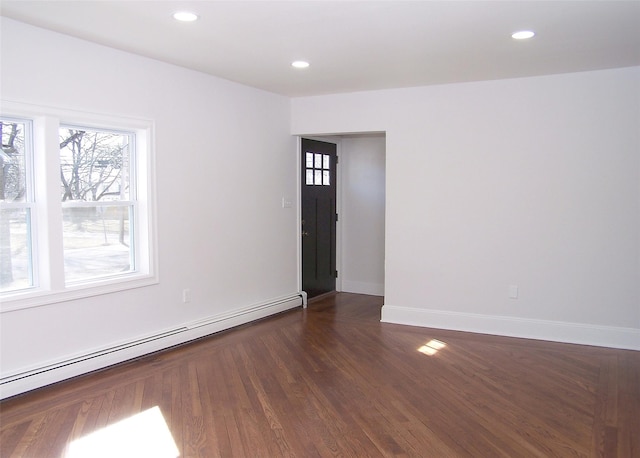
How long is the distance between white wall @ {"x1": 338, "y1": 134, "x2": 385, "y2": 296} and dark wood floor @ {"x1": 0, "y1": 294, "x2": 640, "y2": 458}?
7.01ft

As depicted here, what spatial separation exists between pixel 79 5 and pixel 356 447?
9.92ft

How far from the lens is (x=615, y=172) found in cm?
453

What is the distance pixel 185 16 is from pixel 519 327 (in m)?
4.02

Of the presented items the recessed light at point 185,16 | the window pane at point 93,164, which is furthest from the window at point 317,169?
the recessed light at point 185,16

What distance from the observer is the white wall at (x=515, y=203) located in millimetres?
4539

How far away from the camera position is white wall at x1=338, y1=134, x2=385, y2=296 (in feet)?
22.4

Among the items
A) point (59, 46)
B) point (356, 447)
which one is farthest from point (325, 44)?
point (356, 447)

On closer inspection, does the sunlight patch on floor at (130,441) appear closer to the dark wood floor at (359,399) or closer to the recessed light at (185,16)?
the dark wood floor at (359,399)

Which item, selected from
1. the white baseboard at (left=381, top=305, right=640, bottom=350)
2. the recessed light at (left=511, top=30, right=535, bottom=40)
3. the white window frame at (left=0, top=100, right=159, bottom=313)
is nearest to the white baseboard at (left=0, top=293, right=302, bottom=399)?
the white window frame at (left=0, top=100, right=159, bottom=313)

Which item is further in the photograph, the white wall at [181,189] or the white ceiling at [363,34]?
the white wall at [181,189]

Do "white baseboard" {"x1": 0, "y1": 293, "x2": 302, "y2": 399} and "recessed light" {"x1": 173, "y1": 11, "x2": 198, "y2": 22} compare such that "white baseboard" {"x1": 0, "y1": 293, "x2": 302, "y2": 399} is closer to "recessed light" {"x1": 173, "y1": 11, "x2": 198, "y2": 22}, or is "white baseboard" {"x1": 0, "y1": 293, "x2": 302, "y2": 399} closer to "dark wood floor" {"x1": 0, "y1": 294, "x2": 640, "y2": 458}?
"dark wood floor" {"x1": 0, "y1": 294, "x2": 640, "y2": 458}

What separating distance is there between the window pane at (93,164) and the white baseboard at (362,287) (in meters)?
3.64

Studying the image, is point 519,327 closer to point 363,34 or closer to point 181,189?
point 363,34

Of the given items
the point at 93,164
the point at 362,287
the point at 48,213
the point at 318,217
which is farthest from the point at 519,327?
the point at 48,213
